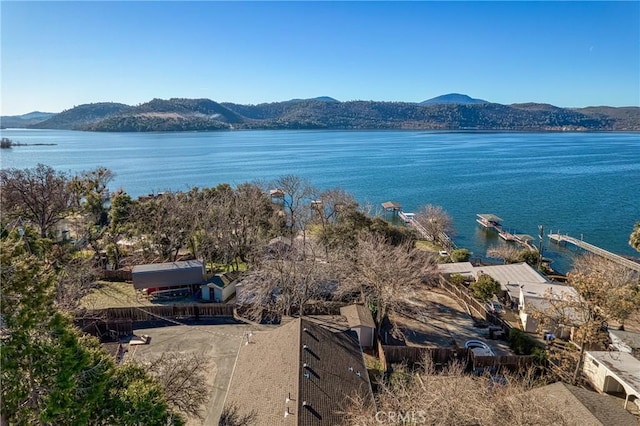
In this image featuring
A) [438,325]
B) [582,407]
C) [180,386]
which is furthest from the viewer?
[438,325]

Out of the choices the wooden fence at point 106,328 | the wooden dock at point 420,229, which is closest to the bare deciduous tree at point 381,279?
the wooden fence at point 106,328

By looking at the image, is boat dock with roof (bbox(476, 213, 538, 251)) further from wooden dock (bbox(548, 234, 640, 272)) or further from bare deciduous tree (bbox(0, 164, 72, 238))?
bare deciduous tree (bbox(0, 164, 72, 238))

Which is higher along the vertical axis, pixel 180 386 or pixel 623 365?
pixel 180 386

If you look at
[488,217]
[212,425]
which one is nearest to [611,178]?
[488,217]

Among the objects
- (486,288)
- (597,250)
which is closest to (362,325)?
(486,288)

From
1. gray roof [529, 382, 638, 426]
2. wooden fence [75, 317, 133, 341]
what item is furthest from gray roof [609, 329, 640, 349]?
wooden fence [75, 317, 133, 341]

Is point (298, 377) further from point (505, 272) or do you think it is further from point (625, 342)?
point (505, 272)

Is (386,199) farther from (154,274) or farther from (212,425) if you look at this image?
(212,425)
